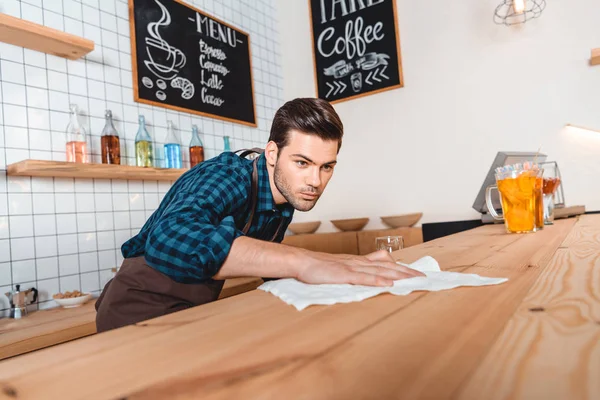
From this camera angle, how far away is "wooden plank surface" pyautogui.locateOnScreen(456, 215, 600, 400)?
26 centimetres

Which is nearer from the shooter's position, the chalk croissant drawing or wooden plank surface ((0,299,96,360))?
wooden plank surface ((0,299,96,360))

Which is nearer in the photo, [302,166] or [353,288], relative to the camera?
[353,288]

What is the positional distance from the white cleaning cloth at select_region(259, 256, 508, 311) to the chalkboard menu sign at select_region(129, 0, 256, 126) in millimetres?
2165

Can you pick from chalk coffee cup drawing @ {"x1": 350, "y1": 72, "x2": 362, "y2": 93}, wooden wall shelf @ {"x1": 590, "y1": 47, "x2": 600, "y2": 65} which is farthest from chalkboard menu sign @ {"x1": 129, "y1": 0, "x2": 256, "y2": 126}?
wooden wall shelf @ {"x1": 590, "y1": 47, "x2": 600, "y2": 65}

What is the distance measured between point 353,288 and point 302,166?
703mm

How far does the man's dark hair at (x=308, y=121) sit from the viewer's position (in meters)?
1.24

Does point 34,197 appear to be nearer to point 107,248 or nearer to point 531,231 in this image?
point 107,248

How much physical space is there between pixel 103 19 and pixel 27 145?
86 cm

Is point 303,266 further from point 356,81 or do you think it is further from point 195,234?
point 356,81

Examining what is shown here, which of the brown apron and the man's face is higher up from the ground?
the man's face

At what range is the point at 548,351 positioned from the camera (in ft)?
1.03

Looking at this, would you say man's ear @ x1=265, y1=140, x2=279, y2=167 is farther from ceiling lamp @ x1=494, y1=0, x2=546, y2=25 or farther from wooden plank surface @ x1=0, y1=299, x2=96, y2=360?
ceiling lamp @ x1=494, y1=0, x2=546, y2=25

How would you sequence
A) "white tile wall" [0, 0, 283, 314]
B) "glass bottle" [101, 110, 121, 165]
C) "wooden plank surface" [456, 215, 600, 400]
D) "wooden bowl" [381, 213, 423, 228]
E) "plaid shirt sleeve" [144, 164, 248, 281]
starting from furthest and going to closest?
"wooden bowl" [381, 213, 423, 228], "glass bottle" [101, 110, 121, 165], "white tile wall" [0, 0, 283, 314], "plaid shirt sleeve" [144, 164, 248, 281], "wooden plank surface" [456, 215, 600, 400]

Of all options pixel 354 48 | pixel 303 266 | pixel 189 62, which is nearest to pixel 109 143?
pixel 189 62
